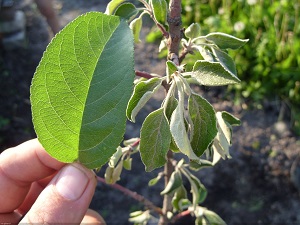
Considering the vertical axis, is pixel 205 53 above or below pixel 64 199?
above

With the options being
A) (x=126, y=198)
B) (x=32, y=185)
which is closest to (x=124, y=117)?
(x=32, y=185)

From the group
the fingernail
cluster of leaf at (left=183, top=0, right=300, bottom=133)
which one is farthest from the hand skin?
cluster of leaf at (left=183, top=0, right=300, bottom=133)

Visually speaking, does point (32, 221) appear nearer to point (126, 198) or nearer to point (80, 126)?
point (80, 126)

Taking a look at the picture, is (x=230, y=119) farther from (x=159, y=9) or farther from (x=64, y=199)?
(x=64, y=199)

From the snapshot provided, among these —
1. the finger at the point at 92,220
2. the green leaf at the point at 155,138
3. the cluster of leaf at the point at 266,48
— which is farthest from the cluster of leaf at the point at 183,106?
the cluster of leaf at the point at 266,48

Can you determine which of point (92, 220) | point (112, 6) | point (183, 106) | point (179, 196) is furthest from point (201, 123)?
point (92, 220)

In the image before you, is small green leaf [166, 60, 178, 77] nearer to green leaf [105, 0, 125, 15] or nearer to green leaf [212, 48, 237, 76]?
green leaf [212, 48, 237, 76]

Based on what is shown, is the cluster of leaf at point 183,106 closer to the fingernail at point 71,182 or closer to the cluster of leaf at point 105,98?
the cluster of leaf at point 105,98
